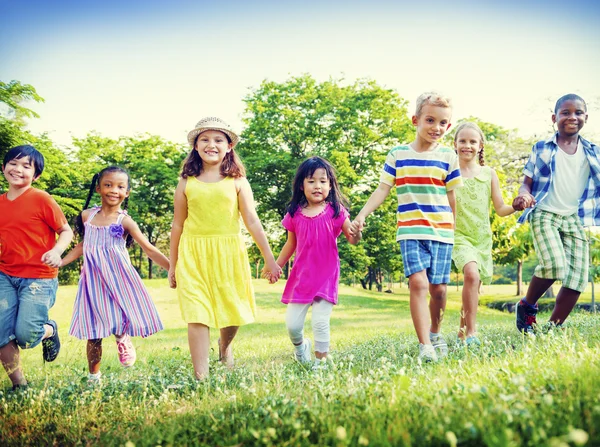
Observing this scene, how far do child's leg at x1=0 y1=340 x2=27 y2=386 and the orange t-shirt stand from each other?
0.71 metres

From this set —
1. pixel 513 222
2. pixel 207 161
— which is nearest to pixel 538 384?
pixel 207 161

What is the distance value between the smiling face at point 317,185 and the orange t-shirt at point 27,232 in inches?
104

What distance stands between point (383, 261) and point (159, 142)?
70.0ft

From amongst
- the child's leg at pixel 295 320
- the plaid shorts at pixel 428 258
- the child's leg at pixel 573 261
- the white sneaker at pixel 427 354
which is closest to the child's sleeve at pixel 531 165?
the child's leg at pixel 573 261

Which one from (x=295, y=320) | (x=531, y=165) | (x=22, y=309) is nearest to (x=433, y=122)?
(x=531, y=165)

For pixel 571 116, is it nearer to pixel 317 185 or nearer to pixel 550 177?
pixel 550 177

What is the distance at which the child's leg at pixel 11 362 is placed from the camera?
516cm

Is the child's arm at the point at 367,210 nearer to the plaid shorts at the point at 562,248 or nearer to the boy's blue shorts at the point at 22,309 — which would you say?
the plaid shorts at the point at 562,248

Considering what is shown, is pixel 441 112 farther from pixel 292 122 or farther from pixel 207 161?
pixel 292 122

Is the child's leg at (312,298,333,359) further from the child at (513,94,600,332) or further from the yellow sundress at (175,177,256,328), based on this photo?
the child at (513,94,600,332)

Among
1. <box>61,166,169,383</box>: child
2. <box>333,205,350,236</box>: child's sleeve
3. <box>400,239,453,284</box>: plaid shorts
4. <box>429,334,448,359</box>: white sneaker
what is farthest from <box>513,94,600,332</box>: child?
<box>61,166,169,383</box>: child

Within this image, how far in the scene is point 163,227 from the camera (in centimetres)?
4316

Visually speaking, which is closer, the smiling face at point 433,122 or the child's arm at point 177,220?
the child's arm at point 177,220

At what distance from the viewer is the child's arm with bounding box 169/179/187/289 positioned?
5.11 meters
